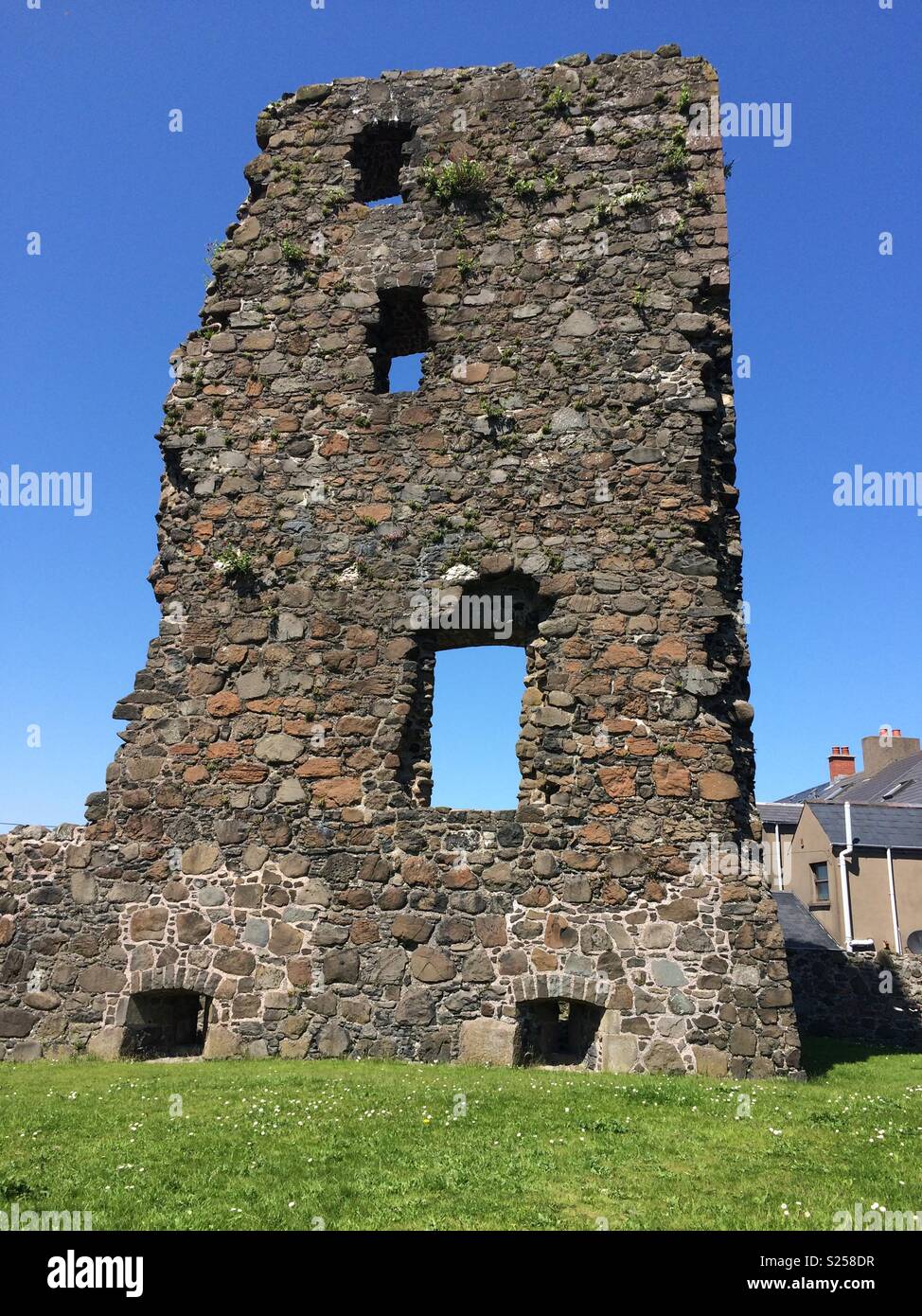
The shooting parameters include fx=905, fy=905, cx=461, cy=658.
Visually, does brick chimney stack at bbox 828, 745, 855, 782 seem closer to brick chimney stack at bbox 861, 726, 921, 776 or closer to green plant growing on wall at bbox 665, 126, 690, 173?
brick chimney stack at bbox 861, 726, 921, 776

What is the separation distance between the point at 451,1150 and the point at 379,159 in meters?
13.8

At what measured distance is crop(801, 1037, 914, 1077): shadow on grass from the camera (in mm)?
11141

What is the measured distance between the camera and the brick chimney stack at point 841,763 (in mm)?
44938

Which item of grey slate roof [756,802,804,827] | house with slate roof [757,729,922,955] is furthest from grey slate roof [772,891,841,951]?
grey slate roof [756,802,804,827]

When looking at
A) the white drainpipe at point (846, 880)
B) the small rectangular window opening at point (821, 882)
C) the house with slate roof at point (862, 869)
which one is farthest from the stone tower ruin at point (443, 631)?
the small rectangular window opening at point (821, 882)

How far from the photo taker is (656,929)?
401 inches

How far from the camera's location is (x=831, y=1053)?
1291 centimetres

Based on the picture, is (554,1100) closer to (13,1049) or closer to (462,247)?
(13,1049)

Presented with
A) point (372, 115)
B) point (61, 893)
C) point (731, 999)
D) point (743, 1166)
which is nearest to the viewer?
point (743, 1166)

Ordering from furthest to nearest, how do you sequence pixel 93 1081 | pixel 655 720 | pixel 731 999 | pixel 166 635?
pixel 166 635, pixel 655 720, pixel 731 999, pixel 93 1081

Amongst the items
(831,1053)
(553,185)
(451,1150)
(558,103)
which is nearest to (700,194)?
(553,185)

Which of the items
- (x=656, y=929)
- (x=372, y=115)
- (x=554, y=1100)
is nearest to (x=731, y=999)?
(x=656, y=929)

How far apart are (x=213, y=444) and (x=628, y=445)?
5789 millimetres

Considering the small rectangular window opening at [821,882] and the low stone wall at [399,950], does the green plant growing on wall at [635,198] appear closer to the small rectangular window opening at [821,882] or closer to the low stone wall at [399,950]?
the low stone wall at [399,950]
